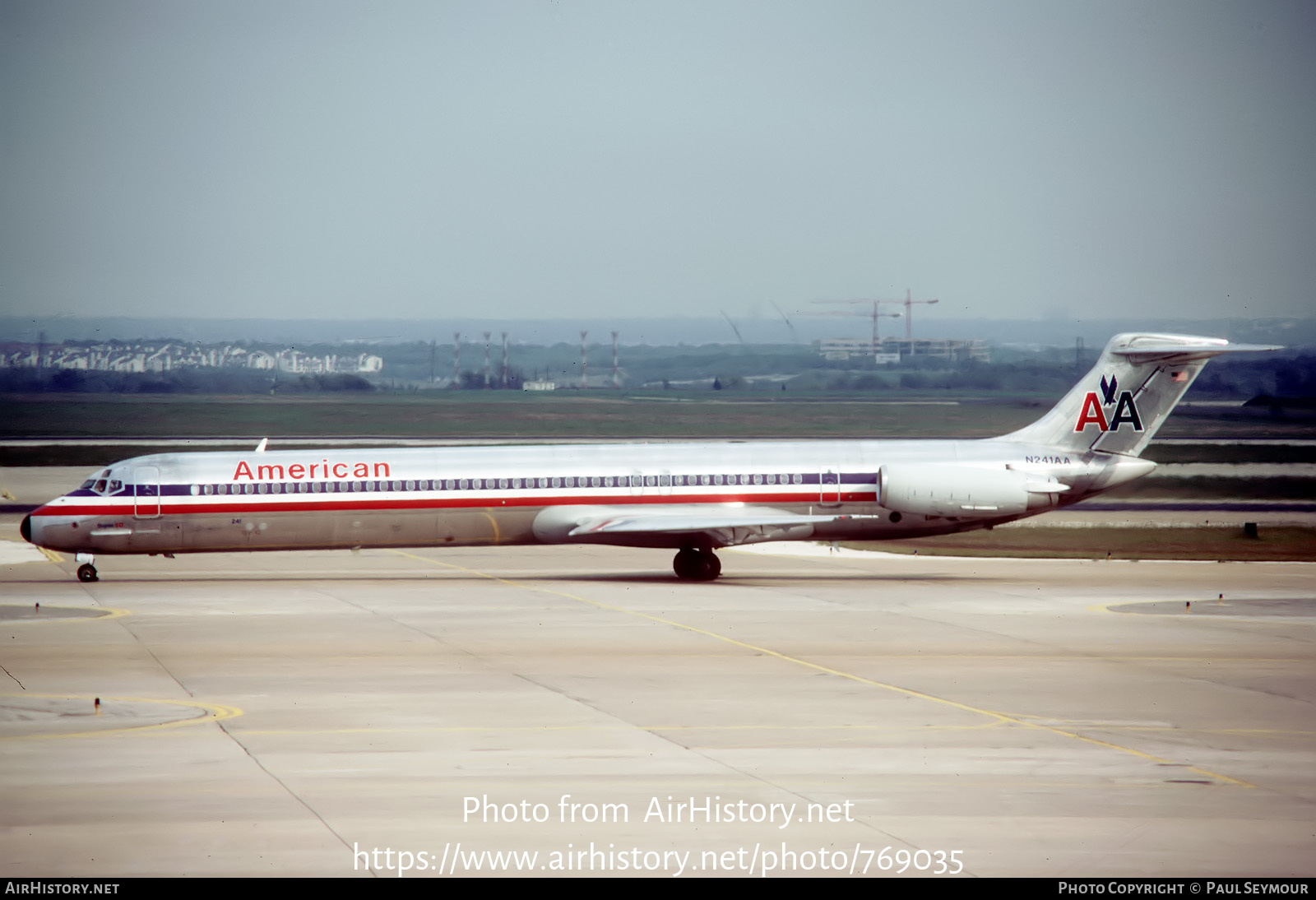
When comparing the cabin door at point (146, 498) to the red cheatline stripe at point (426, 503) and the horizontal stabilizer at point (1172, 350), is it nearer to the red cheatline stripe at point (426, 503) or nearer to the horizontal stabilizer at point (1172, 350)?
the red cheatline stripe at point (426, 503)

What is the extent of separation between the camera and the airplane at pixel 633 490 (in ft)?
129

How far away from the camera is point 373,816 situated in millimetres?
15289

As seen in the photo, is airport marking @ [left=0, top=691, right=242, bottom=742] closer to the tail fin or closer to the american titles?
the american titles

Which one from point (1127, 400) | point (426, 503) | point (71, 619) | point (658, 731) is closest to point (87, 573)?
point (71, 619)

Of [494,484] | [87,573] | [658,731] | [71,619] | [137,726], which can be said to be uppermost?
[494,484]

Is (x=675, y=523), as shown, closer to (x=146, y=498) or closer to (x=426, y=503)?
(x=426, y=503)

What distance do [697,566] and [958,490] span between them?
689 cm

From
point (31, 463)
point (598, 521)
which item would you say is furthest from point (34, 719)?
point (31, 463)

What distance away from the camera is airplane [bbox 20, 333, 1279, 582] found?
1549 inches

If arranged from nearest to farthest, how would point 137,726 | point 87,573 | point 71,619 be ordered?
point 137,726 → point 71,619 → point 87,573

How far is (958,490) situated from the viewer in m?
40.3

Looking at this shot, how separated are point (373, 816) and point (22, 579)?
2837 centimetres

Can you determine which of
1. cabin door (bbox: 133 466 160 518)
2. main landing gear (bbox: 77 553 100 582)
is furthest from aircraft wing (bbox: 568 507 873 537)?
main landing gear (bbox: 77 553 100 582)

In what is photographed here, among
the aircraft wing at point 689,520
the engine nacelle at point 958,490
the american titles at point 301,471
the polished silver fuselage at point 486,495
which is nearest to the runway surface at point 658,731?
the aircraft wing at point 689,520
